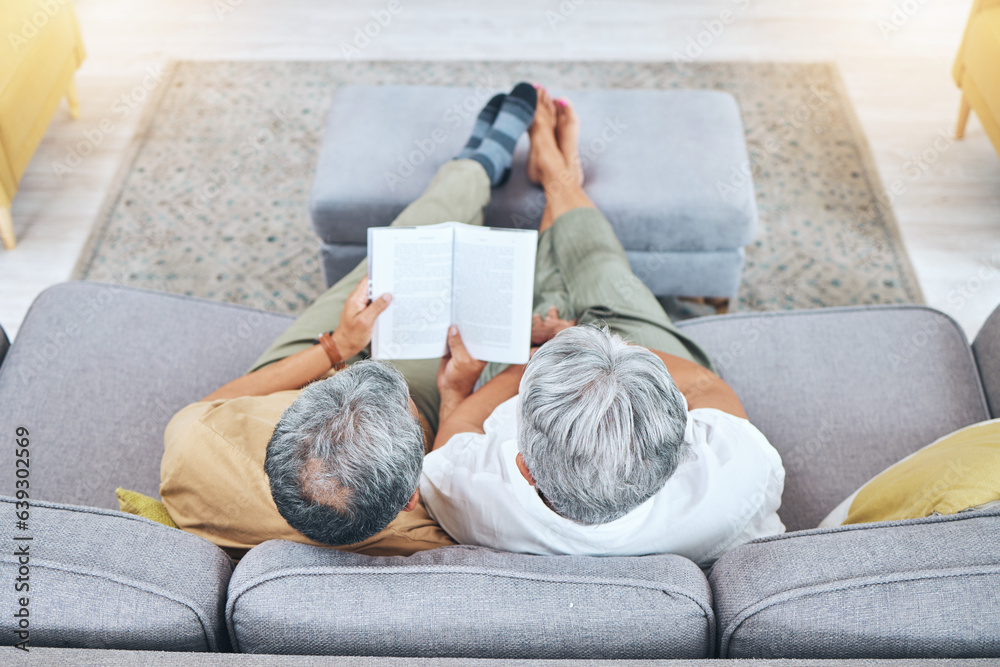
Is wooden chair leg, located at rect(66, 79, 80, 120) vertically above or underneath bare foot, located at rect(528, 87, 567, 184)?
underneath

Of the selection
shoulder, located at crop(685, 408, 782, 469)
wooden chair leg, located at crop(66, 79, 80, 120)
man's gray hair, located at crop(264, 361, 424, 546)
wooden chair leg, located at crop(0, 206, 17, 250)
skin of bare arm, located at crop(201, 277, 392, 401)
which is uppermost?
man's gray hair, located at crop(264, 361, 424, 546)

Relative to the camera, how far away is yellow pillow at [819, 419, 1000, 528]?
89 centimetres

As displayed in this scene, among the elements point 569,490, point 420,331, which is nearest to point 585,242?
point 420,331

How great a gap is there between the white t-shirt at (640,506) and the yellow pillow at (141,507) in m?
0.39

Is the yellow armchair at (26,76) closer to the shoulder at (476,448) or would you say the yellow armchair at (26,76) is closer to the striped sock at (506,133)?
the striped sock at (506,133)

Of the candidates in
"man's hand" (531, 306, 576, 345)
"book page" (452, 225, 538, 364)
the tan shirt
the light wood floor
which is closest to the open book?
"book page" (452, 225, 538, 364)

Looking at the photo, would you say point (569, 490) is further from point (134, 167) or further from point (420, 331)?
point (134, 167)

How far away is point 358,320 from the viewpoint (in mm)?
1329

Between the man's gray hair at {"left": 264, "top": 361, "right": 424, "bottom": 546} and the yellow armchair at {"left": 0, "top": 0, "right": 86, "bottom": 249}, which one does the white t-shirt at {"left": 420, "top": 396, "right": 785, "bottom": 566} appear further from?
the yellow armchair at {"left": 0, "top": 0, "right": 86, "bottom": 249}

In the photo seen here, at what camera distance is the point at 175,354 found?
1419 mm

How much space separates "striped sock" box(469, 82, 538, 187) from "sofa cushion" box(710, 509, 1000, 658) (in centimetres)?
120

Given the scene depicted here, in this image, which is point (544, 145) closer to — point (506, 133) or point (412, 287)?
point (506, 133)

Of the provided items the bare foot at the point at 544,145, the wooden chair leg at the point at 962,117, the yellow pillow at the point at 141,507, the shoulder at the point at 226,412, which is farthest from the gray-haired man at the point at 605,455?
the wooden chair leg at the point at 962,117

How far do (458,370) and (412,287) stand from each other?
0.19 metres
